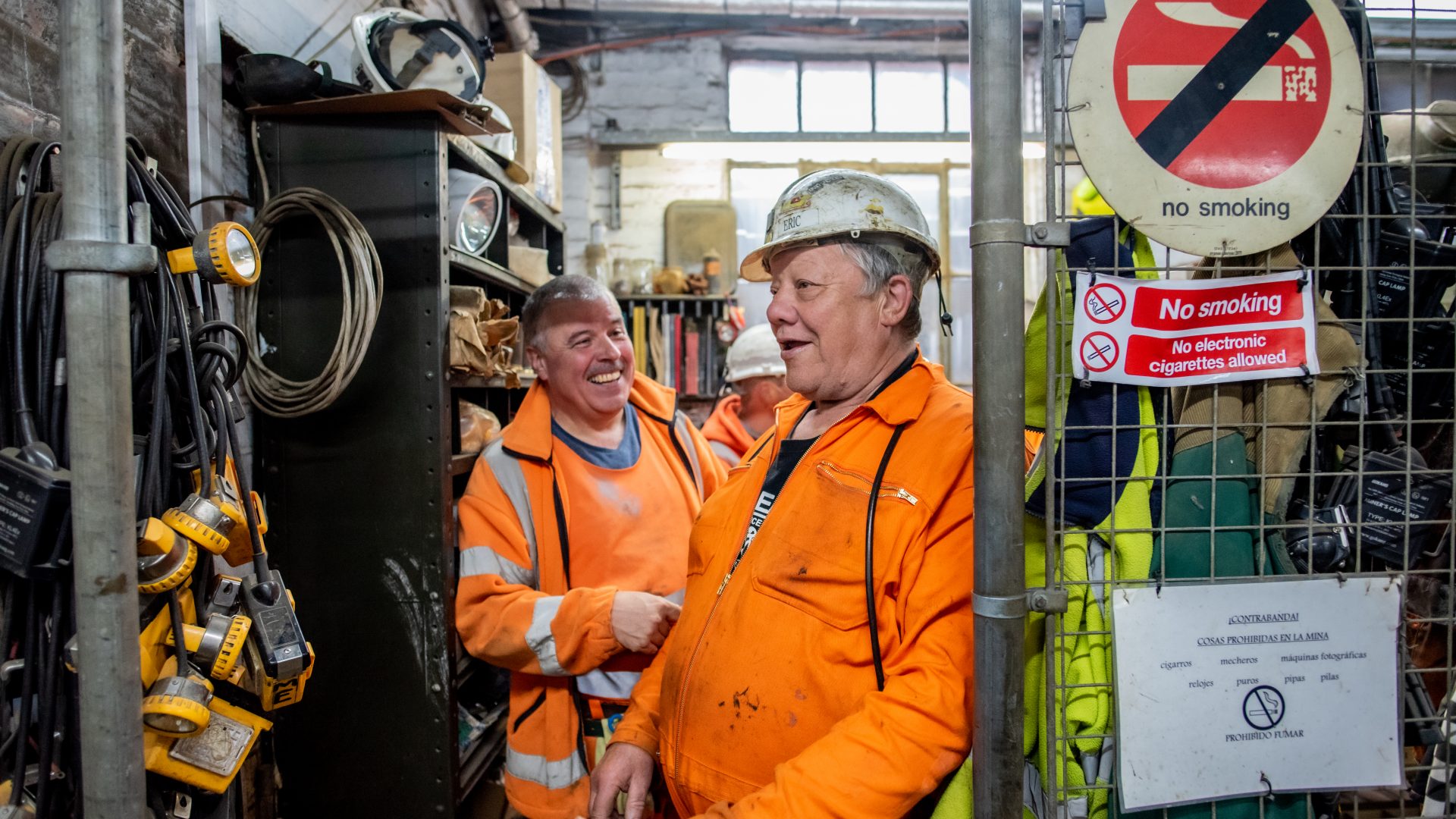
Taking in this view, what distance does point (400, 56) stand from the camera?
239 centimetres

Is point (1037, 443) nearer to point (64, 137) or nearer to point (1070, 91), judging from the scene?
point (1070, 91)

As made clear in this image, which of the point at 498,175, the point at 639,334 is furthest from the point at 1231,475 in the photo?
the point at 639,334

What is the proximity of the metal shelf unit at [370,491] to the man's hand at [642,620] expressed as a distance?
1.59ft

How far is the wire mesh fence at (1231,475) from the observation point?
40.4 inches

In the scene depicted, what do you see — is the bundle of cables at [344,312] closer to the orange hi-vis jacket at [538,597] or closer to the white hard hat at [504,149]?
the orange hi-vis jacket at [538,597]

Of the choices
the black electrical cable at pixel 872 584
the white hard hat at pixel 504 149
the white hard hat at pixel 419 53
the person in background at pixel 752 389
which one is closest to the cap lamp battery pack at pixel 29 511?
the black electrical cable at pixel 872 584

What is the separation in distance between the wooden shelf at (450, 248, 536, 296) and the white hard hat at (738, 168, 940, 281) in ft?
3.72

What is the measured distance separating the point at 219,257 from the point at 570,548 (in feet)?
4.27

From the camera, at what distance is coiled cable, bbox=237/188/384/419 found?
1.92m

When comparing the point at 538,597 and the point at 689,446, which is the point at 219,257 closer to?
the point at 538,597

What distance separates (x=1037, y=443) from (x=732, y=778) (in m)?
0.72

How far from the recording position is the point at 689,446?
2.74m

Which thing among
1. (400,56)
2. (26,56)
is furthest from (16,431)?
(400,56)

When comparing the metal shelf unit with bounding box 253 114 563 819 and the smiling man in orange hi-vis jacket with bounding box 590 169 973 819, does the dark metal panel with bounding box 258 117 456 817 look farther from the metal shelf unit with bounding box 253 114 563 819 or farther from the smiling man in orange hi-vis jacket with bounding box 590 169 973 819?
the smiling man in orange hi-vis jacket with bounding box 590 169 973 819
